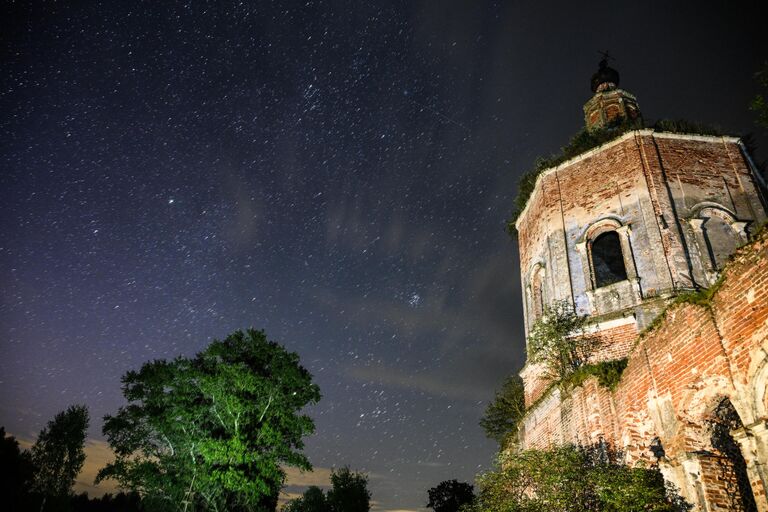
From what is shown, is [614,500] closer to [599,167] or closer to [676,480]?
[676,480]

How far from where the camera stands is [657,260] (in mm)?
13305

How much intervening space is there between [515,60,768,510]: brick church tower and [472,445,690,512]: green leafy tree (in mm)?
2686

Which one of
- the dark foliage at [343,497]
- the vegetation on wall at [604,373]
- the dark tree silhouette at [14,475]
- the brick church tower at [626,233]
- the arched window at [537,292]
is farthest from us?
the dark foliage at [343,497]

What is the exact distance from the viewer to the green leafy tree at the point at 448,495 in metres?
32.8

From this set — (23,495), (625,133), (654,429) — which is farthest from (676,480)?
(23,495)

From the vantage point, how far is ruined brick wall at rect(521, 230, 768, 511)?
6.03m

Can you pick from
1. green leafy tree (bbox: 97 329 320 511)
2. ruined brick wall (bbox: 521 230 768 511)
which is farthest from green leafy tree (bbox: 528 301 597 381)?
green leafy tree (bbox: 97 329 320 511)

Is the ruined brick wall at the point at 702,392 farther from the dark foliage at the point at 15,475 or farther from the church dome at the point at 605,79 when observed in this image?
the dark foliage at the point at 15,475

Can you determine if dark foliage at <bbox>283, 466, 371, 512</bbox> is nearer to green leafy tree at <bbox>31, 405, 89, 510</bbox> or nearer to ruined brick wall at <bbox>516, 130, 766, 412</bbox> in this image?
green leafy tree at <bbox>31, 405, 89, 510</bbox>

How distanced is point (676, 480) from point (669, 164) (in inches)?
428

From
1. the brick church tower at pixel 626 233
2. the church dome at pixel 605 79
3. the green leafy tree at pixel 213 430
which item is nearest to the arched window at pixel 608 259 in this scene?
the brick church tower at pixel 626 233

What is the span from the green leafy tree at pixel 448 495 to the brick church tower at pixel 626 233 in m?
20.8

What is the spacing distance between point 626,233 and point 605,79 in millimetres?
10780

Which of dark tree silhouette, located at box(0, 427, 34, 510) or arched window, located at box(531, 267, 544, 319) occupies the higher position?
arched window, located at box(531, 267, 544, 319)
